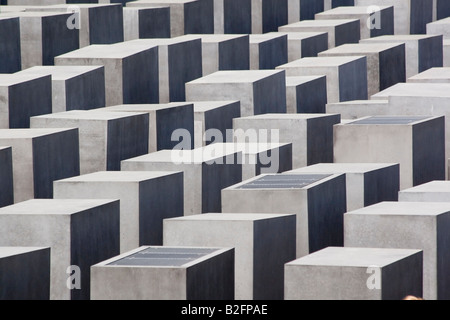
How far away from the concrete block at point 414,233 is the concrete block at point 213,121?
565 cm

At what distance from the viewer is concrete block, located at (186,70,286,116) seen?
803 inches

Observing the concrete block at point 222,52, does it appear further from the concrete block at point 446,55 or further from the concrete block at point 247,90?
the concrete block at point 446,55

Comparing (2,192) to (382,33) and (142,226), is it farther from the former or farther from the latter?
(382,33)

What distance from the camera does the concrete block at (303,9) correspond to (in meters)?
32.2

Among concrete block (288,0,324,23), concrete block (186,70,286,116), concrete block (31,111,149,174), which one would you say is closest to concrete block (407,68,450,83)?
concrete block (186,70,286,116)

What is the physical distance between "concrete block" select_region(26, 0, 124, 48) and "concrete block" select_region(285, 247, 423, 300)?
12.0 m

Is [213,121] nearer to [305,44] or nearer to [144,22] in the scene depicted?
[144,22]

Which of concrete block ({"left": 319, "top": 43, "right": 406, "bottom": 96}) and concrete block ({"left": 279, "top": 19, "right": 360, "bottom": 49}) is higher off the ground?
concrete block ({"left": 279, "top": 19, "right": 360, "bottom": 49})

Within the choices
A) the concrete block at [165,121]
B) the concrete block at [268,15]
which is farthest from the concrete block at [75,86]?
the concrete block at [268,15]

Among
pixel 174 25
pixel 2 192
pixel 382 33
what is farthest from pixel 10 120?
pixel 382 33

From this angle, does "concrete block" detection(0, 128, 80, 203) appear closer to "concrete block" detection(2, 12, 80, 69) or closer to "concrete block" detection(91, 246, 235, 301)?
"concrete block" detection(91, 246, 235, 301)

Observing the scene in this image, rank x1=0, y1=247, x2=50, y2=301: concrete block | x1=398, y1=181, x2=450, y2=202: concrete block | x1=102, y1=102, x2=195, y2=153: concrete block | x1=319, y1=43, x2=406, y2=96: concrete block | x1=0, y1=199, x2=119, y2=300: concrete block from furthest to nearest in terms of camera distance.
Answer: x1=319, y1=43, x2=406, y2=96: concrete block → x1=102, y1=102, x2=195, y2=153: concrete block → x1=398, y1=181, x2=450, y2=202: concrete block → x1=0, y1=199, x2=119, y2=300: concrete block → x1=0, y1=247, x2=50, y2=301: concrete block

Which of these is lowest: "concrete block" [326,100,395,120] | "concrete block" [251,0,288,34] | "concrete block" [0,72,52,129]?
"concrete block" [326,100,395,120]

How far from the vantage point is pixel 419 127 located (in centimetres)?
1762
